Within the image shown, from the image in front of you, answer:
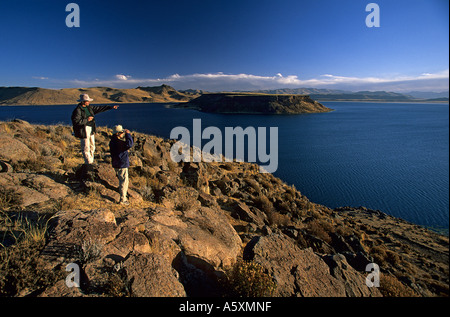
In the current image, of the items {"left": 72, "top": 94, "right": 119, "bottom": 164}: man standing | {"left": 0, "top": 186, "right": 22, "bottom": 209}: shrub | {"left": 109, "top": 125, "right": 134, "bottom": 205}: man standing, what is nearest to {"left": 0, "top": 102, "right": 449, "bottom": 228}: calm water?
{"left": 109, "top": 125, "right": 134, "bottom": 205}: man standing

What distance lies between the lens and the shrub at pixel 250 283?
3.38 metres

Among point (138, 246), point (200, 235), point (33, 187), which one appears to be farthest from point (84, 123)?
point (200, 235)

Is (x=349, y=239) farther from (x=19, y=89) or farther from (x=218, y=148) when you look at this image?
(x=19, y=89)

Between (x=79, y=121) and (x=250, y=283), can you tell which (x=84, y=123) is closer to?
(x=79, y=121)

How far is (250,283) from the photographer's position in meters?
3.40

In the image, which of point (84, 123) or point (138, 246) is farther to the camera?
point (84, 123)

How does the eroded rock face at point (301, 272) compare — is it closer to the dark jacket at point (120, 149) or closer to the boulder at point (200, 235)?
the boulder at point (200, 235)

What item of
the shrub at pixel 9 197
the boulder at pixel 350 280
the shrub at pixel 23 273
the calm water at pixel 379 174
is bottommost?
the calm water at pixel 379 174

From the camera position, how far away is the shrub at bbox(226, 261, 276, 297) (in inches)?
133

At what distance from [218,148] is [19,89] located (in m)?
244

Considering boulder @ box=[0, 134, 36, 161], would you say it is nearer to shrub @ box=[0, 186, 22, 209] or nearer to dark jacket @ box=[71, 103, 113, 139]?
dark jacket @ box=[71, 103, 113, 139]

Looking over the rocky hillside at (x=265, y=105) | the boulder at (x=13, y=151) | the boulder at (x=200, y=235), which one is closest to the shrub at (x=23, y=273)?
the boulder at (x=200, y=235)

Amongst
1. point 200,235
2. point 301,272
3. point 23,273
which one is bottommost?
point 301,272

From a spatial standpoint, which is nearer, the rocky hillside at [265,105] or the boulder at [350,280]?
the boulder at [350,280]
